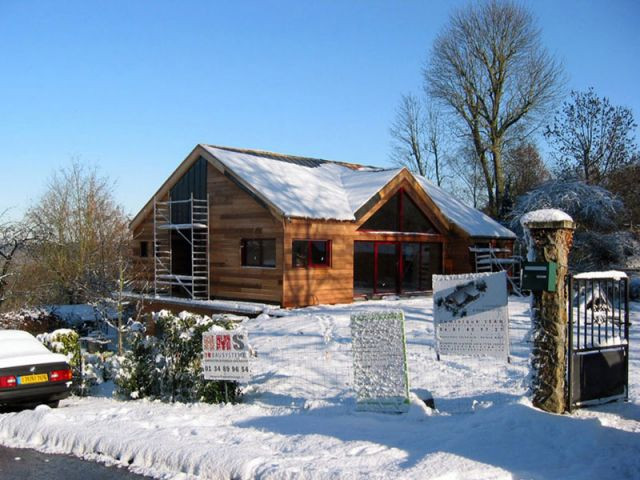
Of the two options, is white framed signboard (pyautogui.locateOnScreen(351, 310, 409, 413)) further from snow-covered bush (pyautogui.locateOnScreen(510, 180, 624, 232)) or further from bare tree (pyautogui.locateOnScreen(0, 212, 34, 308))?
snow-covered bush (pyautogui.locateOnScreen(510, 180, 624, 232))

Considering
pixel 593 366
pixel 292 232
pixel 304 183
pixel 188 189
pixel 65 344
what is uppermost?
pixel 304 183

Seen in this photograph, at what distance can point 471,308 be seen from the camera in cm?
819

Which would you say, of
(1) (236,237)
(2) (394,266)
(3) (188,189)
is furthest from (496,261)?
(3) (188,189)

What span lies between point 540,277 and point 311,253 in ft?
39.4

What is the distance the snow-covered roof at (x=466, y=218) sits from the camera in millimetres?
23734

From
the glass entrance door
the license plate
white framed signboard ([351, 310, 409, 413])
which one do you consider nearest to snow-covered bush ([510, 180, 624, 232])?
the glass entrance door

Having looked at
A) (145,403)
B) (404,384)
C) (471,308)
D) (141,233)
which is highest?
(141,233)

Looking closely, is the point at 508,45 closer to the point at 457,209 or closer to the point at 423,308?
the point at 457,209

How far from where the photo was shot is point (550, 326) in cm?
715

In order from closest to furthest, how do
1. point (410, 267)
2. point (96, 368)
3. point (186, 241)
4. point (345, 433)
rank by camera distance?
point (345, 433) → point (96, 368) → point (186, 241) → point (410, 267)

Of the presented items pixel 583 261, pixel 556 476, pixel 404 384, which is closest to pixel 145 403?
pixel 404 384

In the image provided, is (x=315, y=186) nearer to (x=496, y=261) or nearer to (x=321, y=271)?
(x=321, y=271)

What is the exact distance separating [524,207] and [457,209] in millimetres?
4944

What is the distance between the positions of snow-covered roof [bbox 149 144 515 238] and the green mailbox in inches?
440
